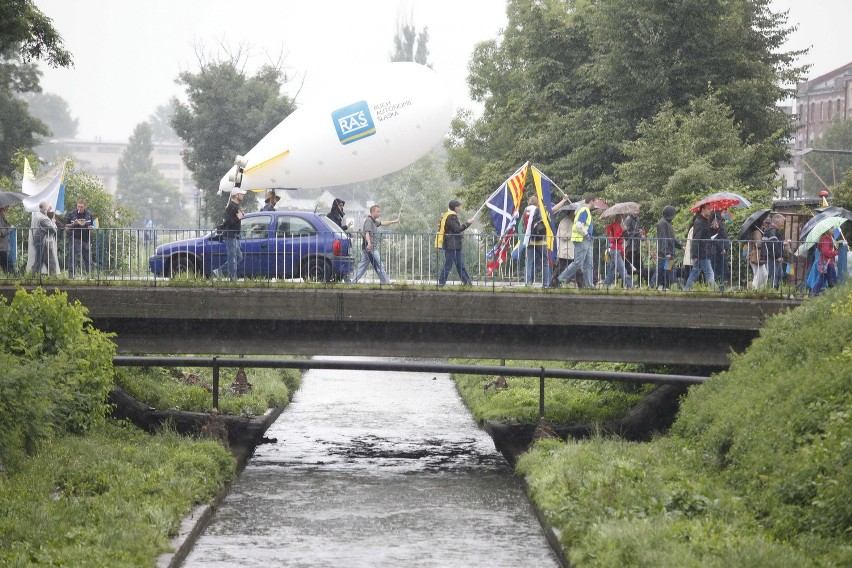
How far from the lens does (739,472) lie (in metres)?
18.7

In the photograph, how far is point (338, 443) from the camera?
Answer: 31578 mm

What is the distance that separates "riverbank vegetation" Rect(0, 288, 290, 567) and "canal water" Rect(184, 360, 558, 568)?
0.90 metres

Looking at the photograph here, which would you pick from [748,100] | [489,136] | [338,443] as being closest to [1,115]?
[489,136]

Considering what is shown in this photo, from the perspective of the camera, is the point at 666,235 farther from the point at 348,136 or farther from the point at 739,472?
the point at 739,472

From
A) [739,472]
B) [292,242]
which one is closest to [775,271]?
[739,472]

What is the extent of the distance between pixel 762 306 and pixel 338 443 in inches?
429

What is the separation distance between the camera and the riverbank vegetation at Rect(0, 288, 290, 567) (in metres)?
16.2

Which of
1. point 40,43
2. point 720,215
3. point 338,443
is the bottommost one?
point 338,443

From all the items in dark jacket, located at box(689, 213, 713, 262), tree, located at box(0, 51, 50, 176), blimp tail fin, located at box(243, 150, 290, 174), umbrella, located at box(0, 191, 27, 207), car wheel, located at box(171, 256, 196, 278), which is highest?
tree, located at box(0, 51, 50, 176)

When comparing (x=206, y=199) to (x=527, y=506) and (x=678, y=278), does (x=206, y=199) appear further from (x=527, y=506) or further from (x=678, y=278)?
(x=527, y=506)

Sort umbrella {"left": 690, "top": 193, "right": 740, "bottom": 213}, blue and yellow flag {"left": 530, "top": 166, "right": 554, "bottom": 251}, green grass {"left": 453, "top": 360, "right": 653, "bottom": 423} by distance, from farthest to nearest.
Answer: green grass {"left": 453, "top": 360, "right": 653, "bottom": 423} < blue and yellow flag {"left": 530, "top": 166, "right": 554, "bottom": 251} < umbrella {"left": 690, "top": 193, "right": 740, "bottom": 213}

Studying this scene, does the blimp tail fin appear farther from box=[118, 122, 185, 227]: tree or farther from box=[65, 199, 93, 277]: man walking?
box=[118, 122, 185, 227]: tree

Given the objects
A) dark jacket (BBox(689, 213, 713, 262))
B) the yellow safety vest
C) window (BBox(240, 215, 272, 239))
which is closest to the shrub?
window (BBox(240, 215, 272, 239))

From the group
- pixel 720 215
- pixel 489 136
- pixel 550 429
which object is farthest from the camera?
pixel 489 136
